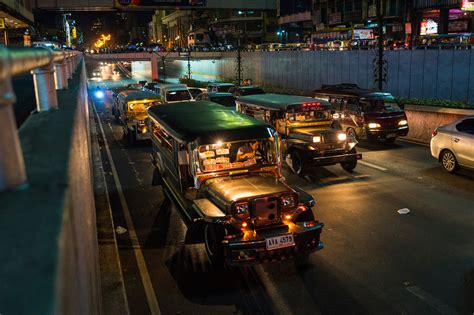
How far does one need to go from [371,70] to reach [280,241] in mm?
29129

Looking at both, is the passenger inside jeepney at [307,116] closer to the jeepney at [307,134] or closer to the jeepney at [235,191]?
the jeepney at [307,134]

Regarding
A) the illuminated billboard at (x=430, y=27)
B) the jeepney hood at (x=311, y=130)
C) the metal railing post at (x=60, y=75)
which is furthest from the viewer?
the illuminated billboard at (x=430, y=27)

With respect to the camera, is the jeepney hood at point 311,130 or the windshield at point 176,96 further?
the windshield at point 176,96

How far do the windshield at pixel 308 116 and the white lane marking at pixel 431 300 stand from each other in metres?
8.51

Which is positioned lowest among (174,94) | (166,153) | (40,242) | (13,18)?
(166,153)

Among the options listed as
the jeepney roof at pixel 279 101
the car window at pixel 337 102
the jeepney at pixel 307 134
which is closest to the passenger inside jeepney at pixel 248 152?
the jeepney at pixel 307 134

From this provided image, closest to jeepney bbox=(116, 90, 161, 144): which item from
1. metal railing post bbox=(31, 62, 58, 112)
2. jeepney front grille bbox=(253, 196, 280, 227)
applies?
jeepney front grille bbox=(253, 196, 280, 227)

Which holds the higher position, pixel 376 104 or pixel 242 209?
pixel 376 104

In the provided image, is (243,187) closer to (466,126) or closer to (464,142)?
(464,142)

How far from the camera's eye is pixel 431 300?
22.2 feet

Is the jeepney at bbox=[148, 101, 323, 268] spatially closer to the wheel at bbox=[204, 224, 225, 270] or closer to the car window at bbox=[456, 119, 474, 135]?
the wheel at bbox=[204, 224, 225, 270]

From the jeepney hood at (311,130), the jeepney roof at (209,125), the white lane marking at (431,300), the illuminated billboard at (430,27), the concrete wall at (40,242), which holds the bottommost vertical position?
the white lane marking at (431,300)

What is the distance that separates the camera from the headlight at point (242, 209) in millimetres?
7590

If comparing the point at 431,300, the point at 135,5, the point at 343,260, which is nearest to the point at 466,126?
the point at 343,260
